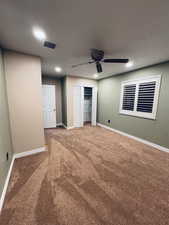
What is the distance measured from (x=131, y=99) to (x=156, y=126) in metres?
1.19

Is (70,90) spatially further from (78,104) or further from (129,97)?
(129,97)

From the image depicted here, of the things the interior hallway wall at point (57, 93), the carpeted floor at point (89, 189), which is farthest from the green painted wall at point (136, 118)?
the interior hallway wall at point (57, 93)

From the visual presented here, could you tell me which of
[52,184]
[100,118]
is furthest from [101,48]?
[100,118]

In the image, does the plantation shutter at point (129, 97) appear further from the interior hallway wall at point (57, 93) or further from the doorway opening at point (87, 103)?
the interior hallway wall at point (57, 93)

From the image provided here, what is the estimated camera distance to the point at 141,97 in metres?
3.22

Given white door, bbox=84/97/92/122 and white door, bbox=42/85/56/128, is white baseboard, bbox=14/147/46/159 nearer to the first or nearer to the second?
white door, bbox=42/85/56/128

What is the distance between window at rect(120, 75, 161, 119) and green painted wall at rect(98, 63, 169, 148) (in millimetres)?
140

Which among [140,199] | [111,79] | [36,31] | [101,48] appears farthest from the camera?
[111,79]

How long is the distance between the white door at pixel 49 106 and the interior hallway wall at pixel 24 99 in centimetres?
216

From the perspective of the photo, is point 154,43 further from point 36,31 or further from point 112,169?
point 112,169

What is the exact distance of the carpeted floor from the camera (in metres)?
1.20

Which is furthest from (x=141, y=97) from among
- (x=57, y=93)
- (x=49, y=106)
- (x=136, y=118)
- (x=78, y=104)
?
(x=49, y=106)

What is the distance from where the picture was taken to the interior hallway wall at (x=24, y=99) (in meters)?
2.14

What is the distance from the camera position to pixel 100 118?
202 inches
